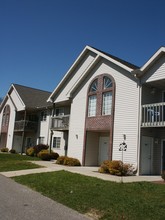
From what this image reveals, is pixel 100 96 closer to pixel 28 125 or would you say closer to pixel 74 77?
pixel 74 77

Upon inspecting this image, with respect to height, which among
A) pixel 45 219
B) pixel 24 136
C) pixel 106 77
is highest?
pixel 106 77

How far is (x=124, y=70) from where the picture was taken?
2003 cm

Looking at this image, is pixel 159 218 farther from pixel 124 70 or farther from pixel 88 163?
pixel 88 163

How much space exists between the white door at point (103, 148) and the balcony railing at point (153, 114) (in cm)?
569

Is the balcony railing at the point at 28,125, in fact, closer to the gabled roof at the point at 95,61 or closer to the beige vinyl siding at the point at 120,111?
the gabled roof at the point at 95,61

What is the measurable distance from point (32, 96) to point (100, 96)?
19311mm

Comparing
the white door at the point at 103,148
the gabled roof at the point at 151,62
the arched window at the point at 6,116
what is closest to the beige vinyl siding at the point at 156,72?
the gabled roof at the point at 151,62

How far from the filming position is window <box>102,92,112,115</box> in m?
20.8

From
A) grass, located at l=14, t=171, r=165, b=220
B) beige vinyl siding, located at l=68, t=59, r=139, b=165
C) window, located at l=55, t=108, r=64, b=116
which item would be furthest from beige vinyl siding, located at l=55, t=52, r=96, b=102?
grass, located at l=14, t=171, r=165, b=220

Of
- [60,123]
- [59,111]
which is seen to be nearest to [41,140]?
[59,111]

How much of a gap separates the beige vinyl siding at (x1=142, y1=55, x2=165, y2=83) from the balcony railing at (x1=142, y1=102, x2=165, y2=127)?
175 centimetres

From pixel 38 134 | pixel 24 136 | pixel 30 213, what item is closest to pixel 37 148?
pixel 38 134

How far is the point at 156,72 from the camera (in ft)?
57.0

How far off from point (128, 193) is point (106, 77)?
41.8 feet
